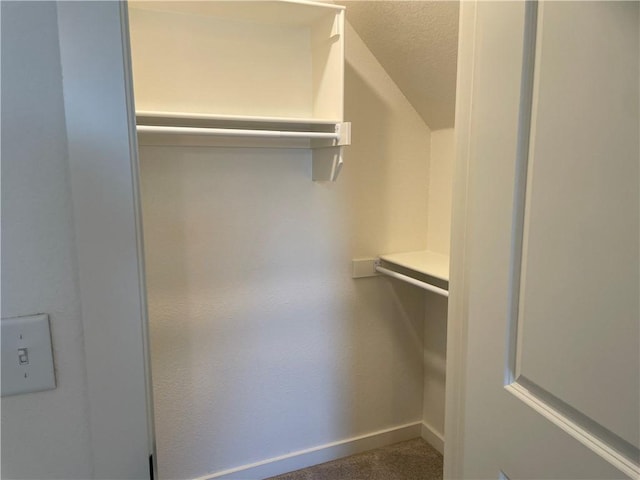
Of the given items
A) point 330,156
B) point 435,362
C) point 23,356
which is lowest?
point 435,362

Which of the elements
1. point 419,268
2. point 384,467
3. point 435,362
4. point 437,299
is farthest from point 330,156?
point 384,467

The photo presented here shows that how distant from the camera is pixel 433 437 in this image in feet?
7.66

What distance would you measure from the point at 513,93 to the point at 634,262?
35 centimetres

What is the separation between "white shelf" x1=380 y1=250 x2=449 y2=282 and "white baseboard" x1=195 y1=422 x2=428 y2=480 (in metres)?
0.92

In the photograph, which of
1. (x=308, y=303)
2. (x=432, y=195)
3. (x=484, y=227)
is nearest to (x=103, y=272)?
(x=484, y=227)

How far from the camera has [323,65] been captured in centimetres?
184

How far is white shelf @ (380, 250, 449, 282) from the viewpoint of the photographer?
6.02ft

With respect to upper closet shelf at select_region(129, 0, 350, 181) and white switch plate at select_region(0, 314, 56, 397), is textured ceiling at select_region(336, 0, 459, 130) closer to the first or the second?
upper closet shelf at select_region(129, 0, 350, 181)

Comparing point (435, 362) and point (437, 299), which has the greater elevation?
point (437, 299)

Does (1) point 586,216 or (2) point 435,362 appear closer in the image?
(1) point 586,216

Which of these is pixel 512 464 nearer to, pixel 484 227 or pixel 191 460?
pixel 484 227

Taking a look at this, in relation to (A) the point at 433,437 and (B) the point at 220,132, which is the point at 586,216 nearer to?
(B) the point at 220,132

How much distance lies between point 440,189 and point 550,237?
1.46 m

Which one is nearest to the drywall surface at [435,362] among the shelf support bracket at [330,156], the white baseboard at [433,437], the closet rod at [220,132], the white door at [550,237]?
the white baseboard at [433,437]
